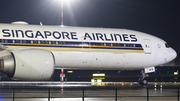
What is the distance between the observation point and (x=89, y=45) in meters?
19.1

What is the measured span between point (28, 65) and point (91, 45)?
328 inches

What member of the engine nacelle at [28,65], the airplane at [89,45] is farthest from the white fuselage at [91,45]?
the engine nacelle at [28,65]

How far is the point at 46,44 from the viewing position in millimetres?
17859

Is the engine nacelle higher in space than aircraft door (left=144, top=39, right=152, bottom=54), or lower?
lower

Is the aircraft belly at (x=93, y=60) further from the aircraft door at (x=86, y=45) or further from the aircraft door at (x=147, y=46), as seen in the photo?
the aircraft door at (x=147, y=46)

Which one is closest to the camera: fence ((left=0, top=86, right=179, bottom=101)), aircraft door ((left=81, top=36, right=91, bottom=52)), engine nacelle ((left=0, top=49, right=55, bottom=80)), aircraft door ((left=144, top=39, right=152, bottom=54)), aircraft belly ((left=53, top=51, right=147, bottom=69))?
engine nacelle ((left=0, top=49, right=55, bottom=80))

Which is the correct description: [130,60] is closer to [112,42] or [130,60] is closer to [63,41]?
[112,42]

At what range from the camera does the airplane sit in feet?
57.2

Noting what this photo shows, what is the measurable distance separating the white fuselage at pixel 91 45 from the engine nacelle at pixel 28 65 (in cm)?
562

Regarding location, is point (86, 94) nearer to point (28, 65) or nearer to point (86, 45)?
point (86, 45)

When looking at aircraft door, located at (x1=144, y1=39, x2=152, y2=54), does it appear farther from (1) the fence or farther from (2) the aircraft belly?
(1) the fence

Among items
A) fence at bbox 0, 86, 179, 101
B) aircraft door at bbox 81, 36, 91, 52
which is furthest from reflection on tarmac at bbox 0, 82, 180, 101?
aircraft door at bbox 81, 36, 91, 52

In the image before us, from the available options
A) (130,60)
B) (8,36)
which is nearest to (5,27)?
(8,36)

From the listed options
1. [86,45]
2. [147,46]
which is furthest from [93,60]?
[147,46]
